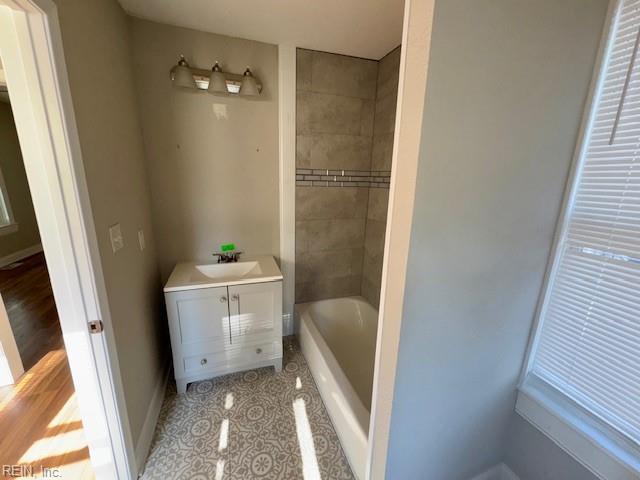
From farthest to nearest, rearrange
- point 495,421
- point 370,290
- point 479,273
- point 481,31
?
1. point 370,290
2. point 495,421
3. point 479,273
4. point 481,31

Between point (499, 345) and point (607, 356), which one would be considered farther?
point (499, 345)

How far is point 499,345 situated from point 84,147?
1835 millimetres

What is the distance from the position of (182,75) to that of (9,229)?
15.5ft

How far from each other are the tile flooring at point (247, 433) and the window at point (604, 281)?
3.62 feet

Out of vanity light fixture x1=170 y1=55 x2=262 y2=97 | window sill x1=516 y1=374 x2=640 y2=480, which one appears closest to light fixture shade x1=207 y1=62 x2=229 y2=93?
vanity light fixture x1=170 y1=55 x2=262 y2=97

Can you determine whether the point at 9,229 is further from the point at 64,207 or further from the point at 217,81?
the point at 64,207

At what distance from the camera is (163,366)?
1.91m

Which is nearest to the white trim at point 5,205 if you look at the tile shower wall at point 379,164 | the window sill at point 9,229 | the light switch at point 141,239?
the window sill at point 9,229

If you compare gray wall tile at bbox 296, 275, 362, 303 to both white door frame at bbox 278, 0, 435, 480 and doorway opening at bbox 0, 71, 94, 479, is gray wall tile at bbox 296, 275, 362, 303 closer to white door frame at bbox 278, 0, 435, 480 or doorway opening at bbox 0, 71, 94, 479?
white door frame at bbox 278, 0, 435, 480

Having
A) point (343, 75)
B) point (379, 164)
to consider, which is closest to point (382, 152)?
point (379, 164)

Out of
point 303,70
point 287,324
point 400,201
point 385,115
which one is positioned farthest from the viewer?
point 287,324

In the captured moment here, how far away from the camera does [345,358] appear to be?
222 centimetres

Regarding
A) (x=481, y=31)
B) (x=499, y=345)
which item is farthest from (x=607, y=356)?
A: (x=481, y=31)

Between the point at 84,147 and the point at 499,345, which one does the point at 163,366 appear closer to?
the point at 84,147
